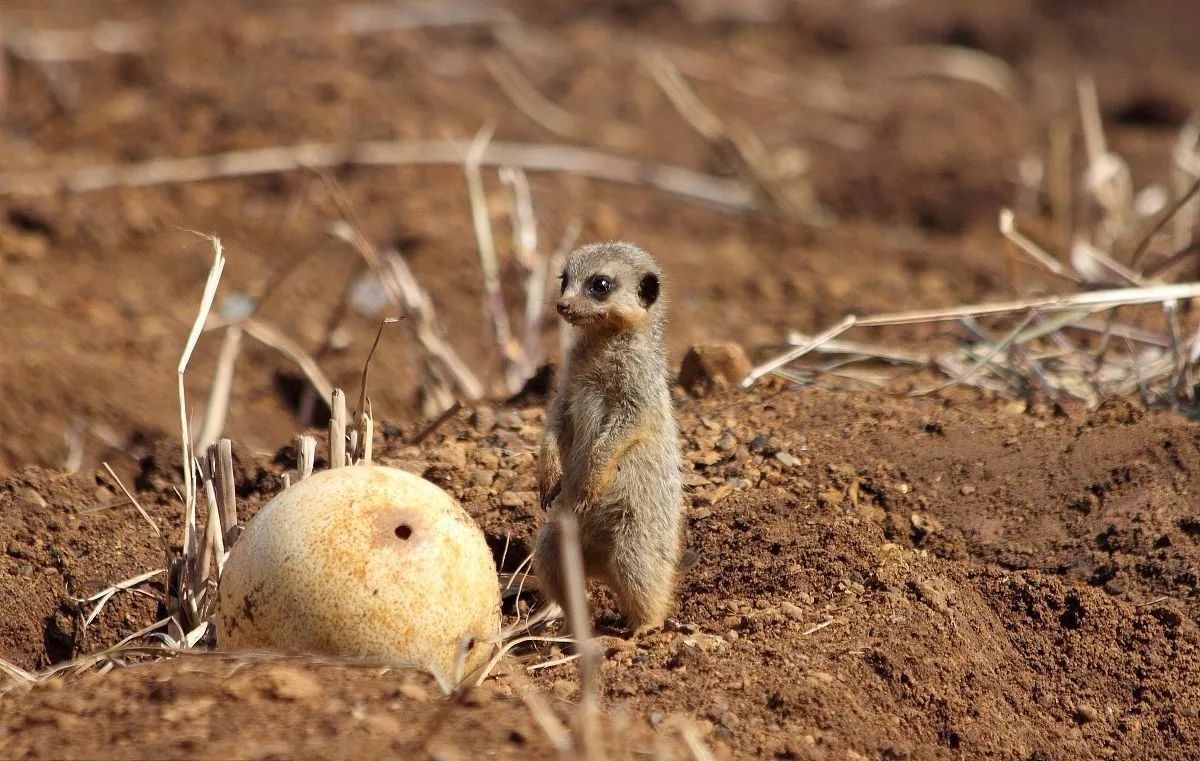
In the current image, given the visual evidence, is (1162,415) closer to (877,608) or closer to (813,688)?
(877,608)

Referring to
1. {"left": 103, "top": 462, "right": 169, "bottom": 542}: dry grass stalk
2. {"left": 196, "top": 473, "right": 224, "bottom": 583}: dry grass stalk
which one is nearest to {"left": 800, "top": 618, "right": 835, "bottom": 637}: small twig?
{"left": 196, "top": 473, "right": 224, "bottom": 583}: dry grass stalk

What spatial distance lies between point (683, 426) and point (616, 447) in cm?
97

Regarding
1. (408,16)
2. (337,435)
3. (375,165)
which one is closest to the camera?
(337,435)

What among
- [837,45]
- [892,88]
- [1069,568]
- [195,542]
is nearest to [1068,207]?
[892,88]

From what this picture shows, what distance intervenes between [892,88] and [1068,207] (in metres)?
3.29

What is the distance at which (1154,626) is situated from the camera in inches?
192

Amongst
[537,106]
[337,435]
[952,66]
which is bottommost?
[337,435]

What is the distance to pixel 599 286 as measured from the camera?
481 cm

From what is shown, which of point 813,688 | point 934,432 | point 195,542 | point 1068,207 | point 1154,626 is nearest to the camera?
point 813,688

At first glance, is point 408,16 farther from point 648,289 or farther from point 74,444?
point 648,289

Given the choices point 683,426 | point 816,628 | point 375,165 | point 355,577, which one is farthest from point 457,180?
point 355,577

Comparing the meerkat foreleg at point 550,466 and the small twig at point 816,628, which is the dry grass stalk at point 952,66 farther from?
the small twig at point 816,628

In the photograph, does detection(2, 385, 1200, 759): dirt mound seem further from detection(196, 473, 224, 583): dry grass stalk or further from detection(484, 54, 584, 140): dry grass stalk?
detection(484, 54, 584, 140): dry grass stalk

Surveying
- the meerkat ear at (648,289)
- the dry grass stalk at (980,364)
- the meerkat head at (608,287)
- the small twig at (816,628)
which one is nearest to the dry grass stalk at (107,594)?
the meerkat head at (608,287)
